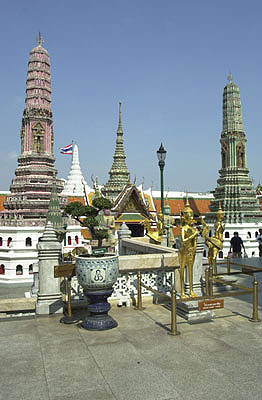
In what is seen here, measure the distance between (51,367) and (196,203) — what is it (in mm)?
45533

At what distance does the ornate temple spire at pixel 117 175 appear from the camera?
5085 centimetres

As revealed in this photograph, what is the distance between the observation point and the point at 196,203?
5031 cm

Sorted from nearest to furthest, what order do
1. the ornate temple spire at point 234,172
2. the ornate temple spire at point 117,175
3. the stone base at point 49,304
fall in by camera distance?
the stone base at point 49,304
the ornate temple spire at point 234,172
the ornate temple spire at point 117,175

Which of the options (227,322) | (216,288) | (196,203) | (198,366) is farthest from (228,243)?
(198,366)

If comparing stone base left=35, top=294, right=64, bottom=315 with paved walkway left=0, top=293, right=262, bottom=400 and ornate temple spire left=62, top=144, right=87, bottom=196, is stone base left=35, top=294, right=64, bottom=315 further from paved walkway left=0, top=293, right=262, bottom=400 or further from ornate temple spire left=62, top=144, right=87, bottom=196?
ornate temple spire left=62, top=144, right=87, bottom=196

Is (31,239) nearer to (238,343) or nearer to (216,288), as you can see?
(216,288)

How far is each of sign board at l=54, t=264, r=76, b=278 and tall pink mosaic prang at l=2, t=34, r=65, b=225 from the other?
949 inches

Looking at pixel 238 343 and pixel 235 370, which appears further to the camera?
pixel 238 343

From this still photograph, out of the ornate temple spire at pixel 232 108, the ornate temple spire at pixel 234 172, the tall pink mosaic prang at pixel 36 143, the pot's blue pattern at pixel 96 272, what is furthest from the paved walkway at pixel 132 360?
the ornate temple spire at pixel 232 108

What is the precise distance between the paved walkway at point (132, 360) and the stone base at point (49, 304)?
356mm

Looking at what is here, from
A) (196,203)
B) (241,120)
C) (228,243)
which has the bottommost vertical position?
(228,243)

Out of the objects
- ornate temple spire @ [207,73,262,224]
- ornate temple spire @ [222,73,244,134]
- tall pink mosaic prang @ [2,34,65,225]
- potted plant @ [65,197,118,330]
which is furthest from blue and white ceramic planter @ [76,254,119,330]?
ornate temple spire @ [222,73,244,134]

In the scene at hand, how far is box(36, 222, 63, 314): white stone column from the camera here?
9117mm

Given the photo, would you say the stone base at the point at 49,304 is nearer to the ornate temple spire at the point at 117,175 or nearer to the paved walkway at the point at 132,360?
the paved walkway at the point at 132,360
